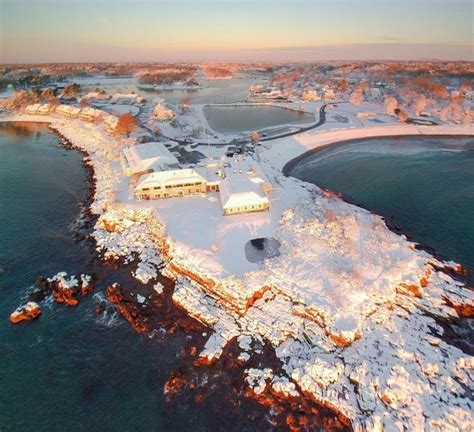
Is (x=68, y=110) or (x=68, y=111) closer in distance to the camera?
(x=68, y=111)

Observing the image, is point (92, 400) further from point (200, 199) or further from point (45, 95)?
point (45, 95)

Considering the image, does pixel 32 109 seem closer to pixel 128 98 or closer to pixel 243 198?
pixel 128 98

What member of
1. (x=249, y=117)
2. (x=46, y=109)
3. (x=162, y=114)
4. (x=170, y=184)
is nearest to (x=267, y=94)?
(x=249, y=117)

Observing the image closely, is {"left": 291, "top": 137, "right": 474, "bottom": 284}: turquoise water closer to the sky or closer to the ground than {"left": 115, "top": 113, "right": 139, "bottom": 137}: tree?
closer to the ground

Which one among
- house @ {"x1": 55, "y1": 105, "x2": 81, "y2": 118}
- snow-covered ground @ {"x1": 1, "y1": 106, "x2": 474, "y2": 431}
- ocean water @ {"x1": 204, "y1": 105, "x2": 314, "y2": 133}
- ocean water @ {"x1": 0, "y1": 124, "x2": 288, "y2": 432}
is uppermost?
Result: house @ {"x1": 55, "y1": 105, "x2": 81, "y2": 118}

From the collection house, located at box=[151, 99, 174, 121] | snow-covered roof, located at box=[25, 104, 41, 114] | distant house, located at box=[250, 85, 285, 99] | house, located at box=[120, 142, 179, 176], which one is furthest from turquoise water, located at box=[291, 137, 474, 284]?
snow-covered roof, located at box=[25, 104, 41, 114]

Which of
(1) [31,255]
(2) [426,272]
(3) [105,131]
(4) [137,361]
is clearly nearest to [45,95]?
(3) [105,131]

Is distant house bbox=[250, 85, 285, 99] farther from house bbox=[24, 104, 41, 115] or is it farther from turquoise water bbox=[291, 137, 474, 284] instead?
house bbox=[24, 104, 41, 115]
